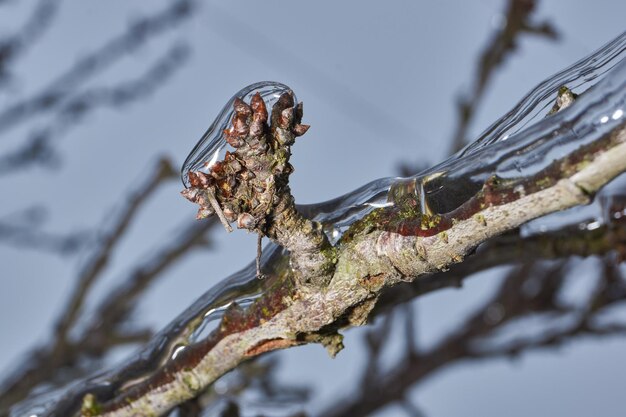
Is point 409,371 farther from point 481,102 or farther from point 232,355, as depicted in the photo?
point 232,355

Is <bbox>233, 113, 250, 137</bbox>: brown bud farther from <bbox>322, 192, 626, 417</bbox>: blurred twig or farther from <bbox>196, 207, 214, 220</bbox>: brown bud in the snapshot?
<bbox>322, 192, 626, 417</bbox>: blurred twig

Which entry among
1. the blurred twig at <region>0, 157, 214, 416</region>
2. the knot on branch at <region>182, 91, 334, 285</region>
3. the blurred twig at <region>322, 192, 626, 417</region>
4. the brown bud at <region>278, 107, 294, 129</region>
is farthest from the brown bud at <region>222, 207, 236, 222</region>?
the blurred twig at <region>0, 157, 214, 416</region>

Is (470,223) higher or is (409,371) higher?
(409,371)

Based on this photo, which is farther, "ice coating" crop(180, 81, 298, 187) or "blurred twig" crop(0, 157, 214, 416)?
"blurred twig" crop(0, 157, 214, 416)

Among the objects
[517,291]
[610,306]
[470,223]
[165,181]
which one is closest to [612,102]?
[470,223]

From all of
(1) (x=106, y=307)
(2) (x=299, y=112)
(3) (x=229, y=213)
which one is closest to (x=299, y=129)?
(2) (x=299, y=112)

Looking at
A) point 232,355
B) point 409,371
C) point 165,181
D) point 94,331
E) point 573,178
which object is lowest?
point 573,178

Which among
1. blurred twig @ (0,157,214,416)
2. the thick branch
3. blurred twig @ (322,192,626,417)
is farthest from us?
blurred twig @ (0,157,214,416)
